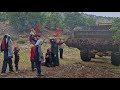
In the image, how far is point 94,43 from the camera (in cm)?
1403

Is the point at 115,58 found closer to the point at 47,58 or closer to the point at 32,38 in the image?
the point at 47,58

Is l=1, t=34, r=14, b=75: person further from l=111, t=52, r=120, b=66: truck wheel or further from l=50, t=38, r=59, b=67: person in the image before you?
l=111, t=52, r=120, b=66: truck wheel

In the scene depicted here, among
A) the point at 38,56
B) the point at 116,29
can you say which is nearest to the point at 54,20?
the point at 116,29

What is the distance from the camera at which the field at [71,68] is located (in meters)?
11.9

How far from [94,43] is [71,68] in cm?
190

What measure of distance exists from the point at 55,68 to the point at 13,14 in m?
3.84

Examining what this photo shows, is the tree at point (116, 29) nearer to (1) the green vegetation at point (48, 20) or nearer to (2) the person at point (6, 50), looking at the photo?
(1) the green vegetation at point (48, 20)

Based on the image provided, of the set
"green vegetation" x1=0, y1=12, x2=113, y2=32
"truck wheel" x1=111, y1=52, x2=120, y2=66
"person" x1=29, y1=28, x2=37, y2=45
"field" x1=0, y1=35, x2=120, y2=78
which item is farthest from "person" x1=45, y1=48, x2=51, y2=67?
"truck wheel" x1=111, y1=52, x2=120, y2=66

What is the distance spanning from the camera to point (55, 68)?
503 inches

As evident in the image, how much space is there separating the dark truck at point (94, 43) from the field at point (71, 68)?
37cm

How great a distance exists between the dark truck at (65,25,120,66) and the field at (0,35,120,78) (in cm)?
37

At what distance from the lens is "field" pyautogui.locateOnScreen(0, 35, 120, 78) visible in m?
11.9
